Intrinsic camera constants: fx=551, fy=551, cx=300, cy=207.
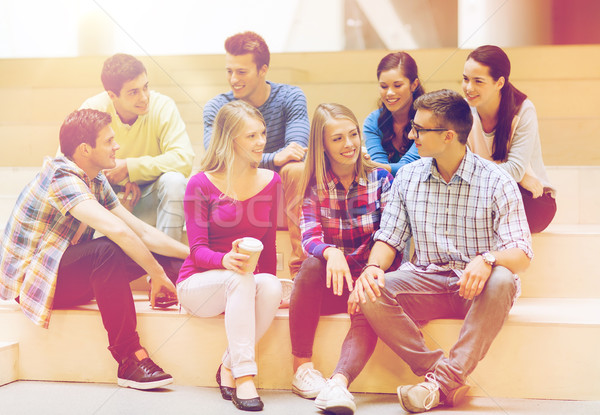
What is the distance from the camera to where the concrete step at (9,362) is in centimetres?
145

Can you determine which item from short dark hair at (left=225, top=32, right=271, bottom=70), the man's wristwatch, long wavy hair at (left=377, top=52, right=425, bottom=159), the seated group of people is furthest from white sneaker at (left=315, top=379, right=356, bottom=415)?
short dark hair at (left=225, top=32, right=271, bottom=70)

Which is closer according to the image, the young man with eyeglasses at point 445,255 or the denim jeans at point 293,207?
the young man with eyeglasses at point 445,255

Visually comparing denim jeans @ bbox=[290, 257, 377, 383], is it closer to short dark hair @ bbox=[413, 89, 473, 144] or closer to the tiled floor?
the tiled floor

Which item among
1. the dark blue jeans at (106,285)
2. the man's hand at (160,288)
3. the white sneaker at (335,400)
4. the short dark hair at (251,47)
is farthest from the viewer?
the short dark hair at (251,47)

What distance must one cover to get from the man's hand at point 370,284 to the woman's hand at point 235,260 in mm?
271

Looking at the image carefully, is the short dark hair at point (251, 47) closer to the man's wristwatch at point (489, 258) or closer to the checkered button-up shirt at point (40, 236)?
the checkered button-up shirt at point (40, 236)

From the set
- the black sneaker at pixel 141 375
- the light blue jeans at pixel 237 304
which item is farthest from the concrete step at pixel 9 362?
the light blue jeans at pixel 237 304

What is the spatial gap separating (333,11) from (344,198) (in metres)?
0.90

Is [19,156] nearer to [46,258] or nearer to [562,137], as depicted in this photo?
[46,258]

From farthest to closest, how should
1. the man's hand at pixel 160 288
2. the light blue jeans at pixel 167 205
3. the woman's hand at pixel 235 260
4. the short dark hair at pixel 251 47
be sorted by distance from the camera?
the short dark hair at pixel 251 47 < the light blue jeans at pixel 167 205 < the man's hand at pixel 160 288 < the woman's hand at pixel 235 260

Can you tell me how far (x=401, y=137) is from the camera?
1677 mm

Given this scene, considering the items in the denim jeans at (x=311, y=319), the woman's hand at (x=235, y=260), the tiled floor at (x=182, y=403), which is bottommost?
the tiled floor at (x=182, y=403)

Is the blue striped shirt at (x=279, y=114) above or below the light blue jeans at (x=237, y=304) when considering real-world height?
above

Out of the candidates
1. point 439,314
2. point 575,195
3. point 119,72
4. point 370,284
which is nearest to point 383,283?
point 370,284
